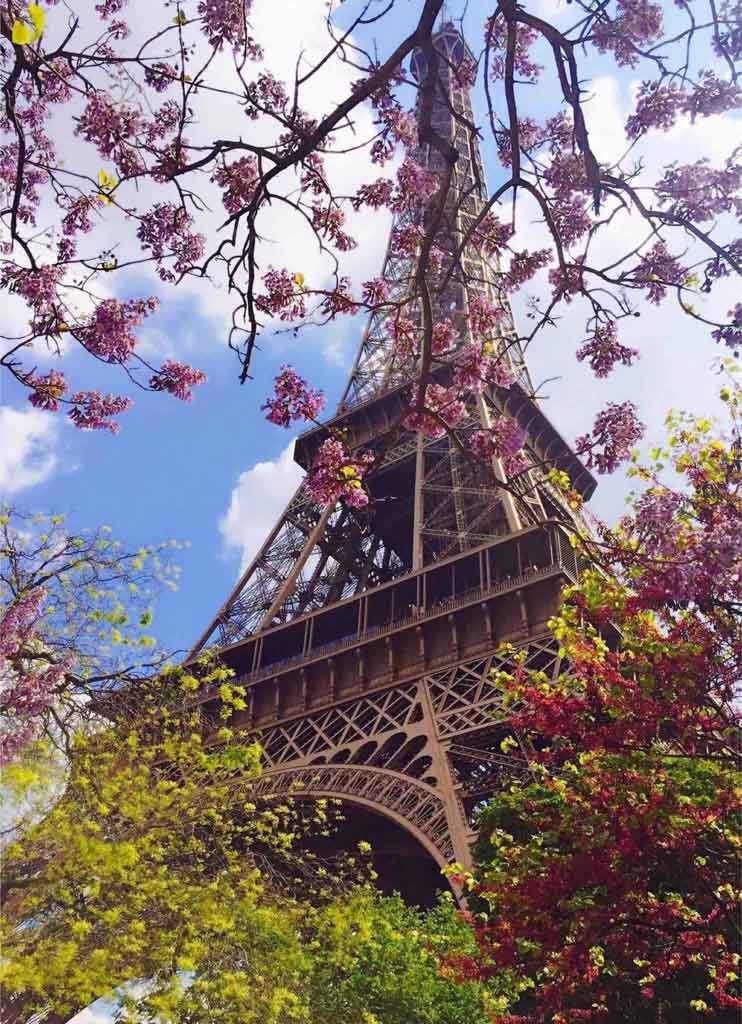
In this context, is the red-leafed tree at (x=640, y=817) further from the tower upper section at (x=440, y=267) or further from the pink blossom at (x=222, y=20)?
the pink blossom at (x=222, y=20)

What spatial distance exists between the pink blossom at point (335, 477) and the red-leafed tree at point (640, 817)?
2.84 metres

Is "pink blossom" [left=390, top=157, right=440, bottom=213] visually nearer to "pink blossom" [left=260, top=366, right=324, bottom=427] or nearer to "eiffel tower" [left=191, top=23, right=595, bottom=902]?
"pink blossom" [left=260, top=366, right=324, bottom=427]

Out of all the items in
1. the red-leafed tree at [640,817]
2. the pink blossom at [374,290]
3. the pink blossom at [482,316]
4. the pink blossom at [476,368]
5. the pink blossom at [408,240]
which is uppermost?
the pink blossom at [408,240]

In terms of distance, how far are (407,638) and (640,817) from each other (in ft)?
45.5

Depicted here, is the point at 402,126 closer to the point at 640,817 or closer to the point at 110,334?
the point at 110,334

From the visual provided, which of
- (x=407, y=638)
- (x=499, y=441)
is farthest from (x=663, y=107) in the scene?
(x=407, y=638)

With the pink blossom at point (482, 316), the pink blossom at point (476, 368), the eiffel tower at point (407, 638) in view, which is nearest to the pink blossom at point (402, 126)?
the pink blossom at point (482, 316)

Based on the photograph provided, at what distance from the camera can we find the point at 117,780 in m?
11.6

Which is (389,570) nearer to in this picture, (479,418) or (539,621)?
(479,418)

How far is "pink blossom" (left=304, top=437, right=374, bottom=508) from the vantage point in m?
5.66

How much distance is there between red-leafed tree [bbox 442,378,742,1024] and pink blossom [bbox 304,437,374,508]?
2844mm

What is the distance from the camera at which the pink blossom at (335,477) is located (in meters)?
5.66

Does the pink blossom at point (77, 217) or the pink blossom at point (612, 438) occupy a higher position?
the pink blossom at point (77, 217)

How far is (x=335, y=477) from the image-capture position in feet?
19.1
